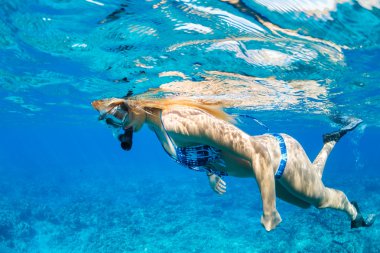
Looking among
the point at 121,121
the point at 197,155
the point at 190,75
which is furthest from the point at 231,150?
the point at 190,75

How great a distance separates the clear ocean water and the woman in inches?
127

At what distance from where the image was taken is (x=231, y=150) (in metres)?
3.66

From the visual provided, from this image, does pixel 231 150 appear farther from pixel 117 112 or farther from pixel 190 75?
pixel 190 75

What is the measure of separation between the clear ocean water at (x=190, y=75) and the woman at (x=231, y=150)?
324cm

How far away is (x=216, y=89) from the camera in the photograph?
13.6 meters

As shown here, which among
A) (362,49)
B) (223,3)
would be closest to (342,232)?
(362,49)

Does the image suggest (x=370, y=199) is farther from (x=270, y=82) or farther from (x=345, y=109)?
(x=270, y=82)

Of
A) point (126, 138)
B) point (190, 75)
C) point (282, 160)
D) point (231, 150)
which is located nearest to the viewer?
point (231, 150)

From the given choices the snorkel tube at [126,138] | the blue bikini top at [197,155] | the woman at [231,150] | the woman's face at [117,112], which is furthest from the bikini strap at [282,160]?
the woman's face at [117,112]

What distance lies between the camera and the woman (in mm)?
3527

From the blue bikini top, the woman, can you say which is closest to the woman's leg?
the woman

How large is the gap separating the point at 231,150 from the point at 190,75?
8.55 m

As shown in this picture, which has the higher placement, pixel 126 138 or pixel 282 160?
pixel 282 160

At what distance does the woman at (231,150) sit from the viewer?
3.53m
